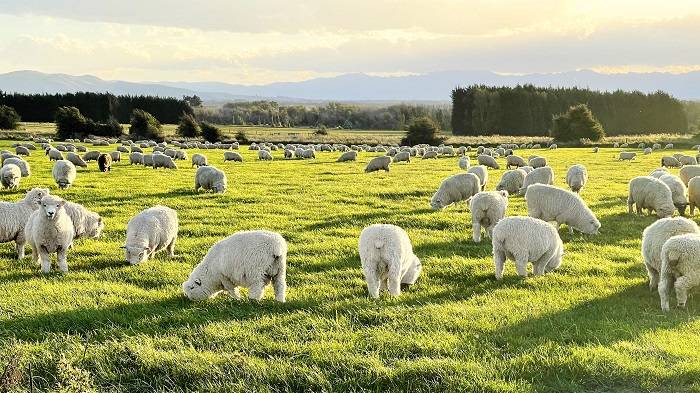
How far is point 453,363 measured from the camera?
5.86 metres

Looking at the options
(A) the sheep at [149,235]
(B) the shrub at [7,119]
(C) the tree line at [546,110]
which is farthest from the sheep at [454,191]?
(C) the tree line at [546,110]

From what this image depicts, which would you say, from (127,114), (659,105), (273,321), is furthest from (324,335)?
(659,105)

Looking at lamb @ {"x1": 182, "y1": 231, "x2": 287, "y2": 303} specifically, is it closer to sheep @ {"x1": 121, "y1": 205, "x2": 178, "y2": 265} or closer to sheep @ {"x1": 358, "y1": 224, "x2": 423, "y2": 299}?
sheep @ {"x1": 358, "y1": 224, "x2": 423, "y2": 299}

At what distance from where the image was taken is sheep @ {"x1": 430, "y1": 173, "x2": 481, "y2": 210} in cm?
1836

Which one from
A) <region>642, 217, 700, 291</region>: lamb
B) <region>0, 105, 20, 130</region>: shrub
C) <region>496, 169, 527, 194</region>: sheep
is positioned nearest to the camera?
<region>642, 217, 700, 291</region>: lamb

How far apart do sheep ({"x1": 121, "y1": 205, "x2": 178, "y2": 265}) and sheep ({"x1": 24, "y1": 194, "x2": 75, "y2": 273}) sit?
1.06 metres

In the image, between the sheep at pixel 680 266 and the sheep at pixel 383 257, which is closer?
the sheep at pixel 680 266

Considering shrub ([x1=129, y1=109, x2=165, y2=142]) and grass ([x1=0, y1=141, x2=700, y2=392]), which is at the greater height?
shrub ([x1=129, y1=109, x2=165, y2=142])

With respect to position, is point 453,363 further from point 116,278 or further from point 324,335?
point 116,278

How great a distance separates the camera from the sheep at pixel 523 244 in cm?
987

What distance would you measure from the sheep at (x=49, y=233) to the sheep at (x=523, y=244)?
7.73 m

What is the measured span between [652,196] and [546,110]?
9935 centimetres

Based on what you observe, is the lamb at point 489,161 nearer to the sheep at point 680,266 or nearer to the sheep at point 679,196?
the sheep at point 679,196

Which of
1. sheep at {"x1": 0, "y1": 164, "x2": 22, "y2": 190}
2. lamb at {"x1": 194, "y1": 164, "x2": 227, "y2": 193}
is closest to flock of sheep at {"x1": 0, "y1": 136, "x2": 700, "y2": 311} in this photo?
lamb at {"x1": 194, "y1": 164, "x2": 227, "y2": 193}
